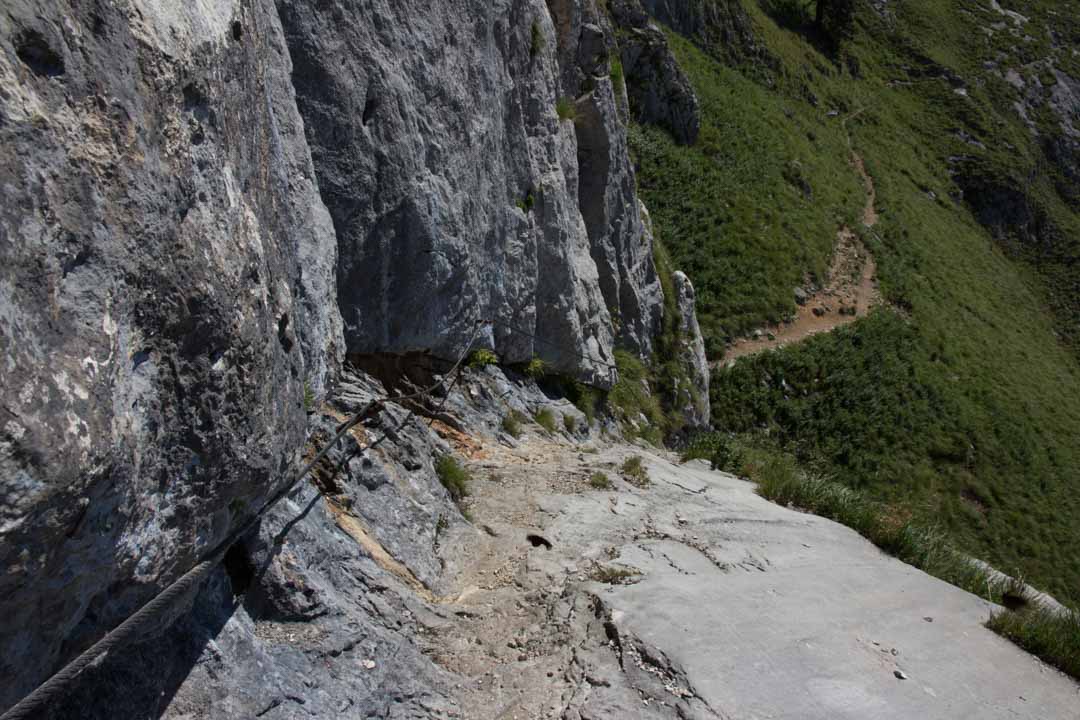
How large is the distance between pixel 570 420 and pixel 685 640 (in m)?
7.42

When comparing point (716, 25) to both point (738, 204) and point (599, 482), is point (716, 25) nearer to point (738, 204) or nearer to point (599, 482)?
point (738, 204)

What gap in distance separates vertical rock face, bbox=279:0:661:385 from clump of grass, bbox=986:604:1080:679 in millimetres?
6803

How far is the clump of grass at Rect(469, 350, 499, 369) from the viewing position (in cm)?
986

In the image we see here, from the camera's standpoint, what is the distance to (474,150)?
1015 centimetres

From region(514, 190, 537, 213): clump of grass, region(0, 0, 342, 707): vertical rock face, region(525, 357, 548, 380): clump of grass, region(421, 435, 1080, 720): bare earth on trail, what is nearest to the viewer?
region(0, 0, 342, 707): vertical rock face

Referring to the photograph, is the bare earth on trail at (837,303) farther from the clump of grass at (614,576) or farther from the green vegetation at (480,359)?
the clump of grass at (614,576)

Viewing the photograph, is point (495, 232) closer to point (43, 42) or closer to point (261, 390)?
point (261, 390)

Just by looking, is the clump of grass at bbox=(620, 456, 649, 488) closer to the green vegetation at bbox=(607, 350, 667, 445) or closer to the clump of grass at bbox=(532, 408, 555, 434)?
the clump of grass at bbox=(532, 408, 555, 434)

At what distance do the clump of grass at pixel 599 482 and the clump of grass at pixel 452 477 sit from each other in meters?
1.56

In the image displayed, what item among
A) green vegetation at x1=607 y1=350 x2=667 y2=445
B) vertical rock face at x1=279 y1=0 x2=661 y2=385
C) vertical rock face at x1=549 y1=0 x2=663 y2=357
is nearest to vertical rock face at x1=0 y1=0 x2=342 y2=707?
vertical rock face at x1=279 y1=0 x2=661 y2=385

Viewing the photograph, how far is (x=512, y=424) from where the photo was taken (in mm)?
10086

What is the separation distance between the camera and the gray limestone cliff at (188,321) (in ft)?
7.13

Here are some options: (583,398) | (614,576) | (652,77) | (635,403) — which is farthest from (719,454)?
(652,77)

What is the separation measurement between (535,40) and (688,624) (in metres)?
11.5
